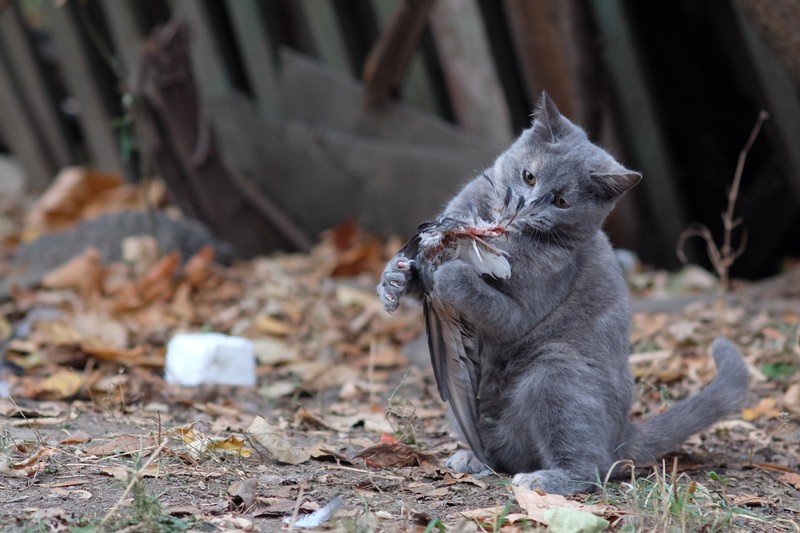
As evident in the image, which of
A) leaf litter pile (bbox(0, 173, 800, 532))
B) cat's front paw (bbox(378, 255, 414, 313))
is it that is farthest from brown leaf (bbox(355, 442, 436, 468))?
cat's front paw (bbox(378, 255, 414, 313))

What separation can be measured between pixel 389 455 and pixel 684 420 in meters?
1.01

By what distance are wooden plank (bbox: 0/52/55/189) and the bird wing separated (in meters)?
6.49

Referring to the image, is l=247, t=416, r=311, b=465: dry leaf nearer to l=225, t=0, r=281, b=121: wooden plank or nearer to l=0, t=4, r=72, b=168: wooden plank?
l=225, t=0, r=281, b=121: wooden plank

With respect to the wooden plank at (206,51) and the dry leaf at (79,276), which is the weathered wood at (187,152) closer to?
the wooden plank at (206,51)

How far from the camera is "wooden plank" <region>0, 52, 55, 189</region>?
8094 mm

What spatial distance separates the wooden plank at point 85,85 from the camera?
24.0 ft

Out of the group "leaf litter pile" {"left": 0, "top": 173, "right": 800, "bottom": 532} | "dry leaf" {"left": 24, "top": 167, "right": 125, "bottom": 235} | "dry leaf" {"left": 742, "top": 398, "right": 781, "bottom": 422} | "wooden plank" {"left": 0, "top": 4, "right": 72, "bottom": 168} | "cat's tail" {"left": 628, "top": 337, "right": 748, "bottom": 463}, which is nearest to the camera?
"leaf litter pile" {"left": 0, "top": 173, "right": 800, "bottom": 532}

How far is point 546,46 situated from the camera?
5301 millimetres

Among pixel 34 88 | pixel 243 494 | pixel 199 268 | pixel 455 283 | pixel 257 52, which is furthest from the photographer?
pixel 34 88

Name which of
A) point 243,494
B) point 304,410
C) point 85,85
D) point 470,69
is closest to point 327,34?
point 470,69

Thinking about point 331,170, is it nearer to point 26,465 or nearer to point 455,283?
point 455,283

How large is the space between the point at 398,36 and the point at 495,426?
3513 mm

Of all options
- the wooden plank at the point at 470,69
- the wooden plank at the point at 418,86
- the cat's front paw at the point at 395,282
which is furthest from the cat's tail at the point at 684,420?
the wooden plank at the point at 418,86

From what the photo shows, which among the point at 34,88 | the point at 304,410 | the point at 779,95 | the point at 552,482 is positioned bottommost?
the point at 552,482
